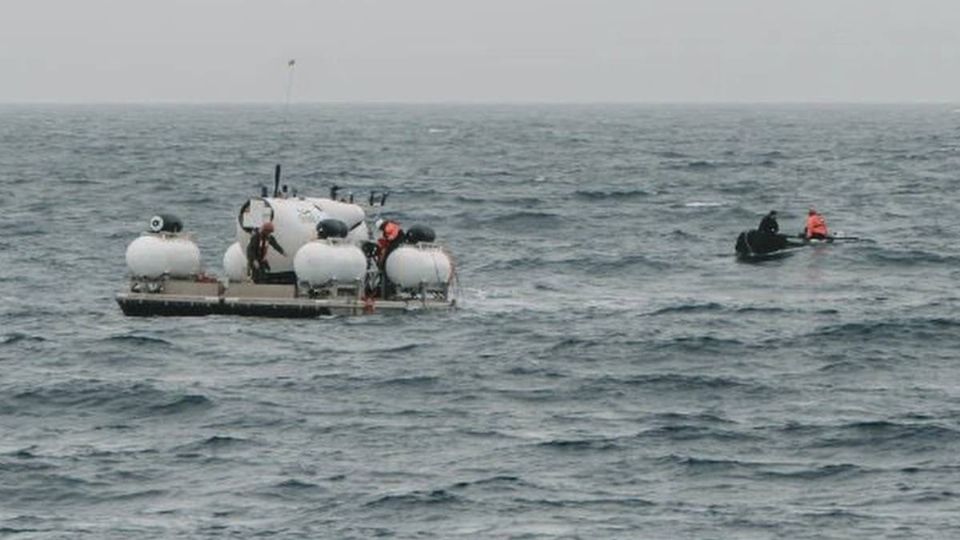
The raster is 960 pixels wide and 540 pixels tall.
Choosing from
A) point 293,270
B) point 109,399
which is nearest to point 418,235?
point 293,270

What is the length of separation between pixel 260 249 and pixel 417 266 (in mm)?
3585

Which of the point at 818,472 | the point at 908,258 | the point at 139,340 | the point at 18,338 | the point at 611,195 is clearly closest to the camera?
the point at 818,472

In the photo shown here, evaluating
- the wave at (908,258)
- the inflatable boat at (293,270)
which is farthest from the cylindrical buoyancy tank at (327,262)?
the wave at (908,258)

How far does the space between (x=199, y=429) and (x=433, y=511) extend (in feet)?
23.1

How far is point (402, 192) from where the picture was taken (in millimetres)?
99125

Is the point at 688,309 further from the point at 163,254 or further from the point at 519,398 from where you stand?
the point at 519,398

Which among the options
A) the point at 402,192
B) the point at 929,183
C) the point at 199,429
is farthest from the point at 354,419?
the point at 929,183

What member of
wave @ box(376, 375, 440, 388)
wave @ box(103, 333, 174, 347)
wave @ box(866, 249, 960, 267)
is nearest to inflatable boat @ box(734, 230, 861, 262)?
wave @ box(866, 249, 960, 267)

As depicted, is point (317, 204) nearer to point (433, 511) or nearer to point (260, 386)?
point (260, 386)

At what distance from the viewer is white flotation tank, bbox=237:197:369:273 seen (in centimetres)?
4797

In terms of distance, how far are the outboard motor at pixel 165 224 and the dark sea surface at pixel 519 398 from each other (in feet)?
7.59

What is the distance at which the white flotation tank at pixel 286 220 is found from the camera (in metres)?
48.0

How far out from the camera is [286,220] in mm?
47938

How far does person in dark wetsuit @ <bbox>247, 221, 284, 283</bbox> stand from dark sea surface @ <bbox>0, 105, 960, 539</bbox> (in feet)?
6.75
